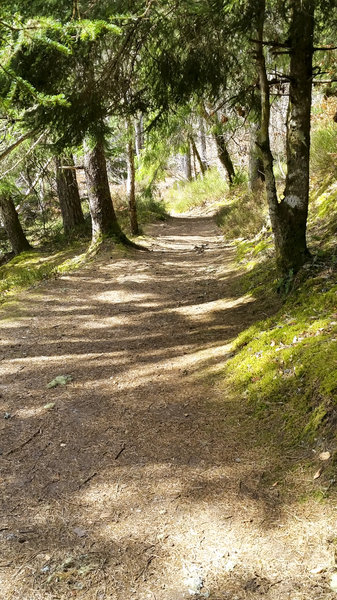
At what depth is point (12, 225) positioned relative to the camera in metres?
15.0

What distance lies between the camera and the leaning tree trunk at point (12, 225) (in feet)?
48.8

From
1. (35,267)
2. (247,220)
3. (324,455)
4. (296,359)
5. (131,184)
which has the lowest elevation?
(324,455)

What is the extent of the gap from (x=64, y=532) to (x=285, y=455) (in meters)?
1.71

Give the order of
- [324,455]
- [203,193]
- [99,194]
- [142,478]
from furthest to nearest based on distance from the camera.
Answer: [203,193] → [99,194] → [142,478] → [324,455]

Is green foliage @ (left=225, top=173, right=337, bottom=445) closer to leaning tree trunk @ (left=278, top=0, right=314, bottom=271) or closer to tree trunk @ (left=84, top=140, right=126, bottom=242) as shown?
leaning tree trunk @ (left=278, top=0, right=314, bottom=271)

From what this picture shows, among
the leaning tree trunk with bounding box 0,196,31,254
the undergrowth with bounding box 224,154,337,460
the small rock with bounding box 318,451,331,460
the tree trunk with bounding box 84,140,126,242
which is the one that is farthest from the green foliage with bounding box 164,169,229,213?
the small rock with bounding box 318,451,331,460

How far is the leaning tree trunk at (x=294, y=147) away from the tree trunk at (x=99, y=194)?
19.1ft

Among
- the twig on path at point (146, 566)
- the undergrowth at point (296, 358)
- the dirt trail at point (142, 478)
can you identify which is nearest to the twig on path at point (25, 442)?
the dirt trail at point (142, 478)

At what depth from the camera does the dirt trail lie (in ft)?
8.91

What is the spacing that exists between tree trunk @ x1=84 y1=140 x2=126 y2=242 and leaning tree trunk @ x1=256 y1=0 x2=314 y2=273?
229 inches

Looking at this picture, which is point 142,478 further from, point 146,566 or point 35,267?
point 35,267

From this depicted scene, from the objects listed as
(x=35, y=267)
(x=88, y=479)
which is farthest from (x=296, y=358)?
(x=35, y=267)

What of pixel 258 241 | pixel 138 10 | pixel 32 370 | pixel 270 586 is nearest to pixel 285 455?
pixel 270 586

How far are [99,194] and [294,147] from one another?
20.4 feet
